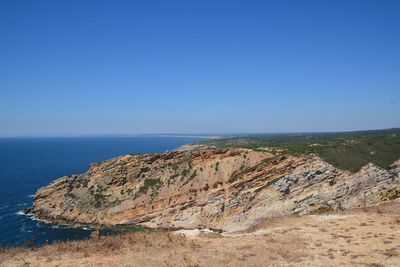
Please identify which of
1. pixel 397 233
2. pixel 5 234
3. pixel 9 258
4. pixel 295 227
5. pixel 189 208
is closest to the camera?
pixel 9 258

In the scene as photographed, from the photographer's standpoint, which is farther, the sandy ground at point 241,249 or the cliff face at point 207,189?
the cliff face at point 207,189

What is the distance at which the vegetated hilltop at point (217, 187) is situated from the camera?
189 ft

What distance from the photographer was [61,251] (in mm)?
18609

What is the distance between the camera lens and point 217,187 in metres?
66.7

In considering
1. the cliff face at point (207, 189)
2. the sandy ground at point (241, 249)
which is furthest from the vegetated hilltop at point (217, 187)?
the sandy ground at point (241, 249)

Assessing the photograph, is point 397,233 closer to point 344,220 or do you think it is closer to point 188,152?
point 344,220

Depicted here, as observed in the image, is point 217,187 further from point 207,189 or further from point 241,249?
point 241,249

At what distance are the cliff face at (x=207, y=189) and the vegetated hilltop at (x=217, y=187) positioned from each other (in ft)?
0.45

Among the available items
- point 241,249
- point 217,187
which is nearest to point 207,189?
point 217,187

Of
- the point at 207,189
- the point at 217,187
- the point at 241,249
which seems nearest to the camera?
the point at 241,249

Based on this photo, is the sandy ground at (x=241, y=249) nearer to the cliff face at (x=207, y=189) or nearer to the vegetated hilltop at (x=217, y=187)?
the cliff face at (x=207, y=189)

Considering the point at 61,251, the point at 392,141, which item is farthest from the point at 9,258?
the point at 392,141

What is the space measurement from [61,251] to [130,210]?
165ft

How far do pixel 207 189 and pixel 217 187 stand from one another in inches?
70.7
